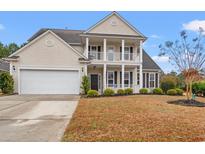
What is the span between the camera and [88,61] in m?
21.2

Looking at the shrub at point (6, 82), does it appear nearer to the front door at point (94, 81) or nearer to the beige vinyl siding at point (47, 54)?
the beige vinyl siding at point (47, 54)

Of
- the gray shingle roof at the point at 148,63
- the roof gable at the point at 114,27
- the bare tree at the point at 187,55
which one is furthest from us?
the gray shingle roof at the point at 148,63

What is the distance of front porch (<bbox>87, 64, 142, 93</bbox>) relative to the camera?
24.3m

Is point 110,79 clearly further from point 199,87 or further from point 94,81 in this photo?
point 199,87

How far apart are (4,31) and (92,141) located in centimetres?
1785

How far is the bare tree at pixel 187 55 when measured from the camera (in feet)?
53.5

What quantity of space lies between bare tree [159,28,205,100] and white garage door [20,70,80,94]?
330 inches

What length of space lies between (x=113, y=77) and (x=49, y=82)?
715 cm

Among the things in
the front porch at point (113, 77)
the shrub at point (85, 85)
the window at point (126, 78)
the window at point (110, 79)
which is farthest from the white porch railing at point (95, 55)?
the window at point (126, 78)

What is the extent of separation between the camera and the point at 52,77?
20828 millimetres

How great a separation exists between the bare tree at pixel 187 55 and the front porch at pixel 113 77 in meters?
6.48

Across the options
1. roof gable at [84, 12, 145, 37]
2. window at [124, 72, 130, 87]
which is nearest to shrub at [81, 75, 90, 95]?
roof gable at [84, 12, 145, 37]

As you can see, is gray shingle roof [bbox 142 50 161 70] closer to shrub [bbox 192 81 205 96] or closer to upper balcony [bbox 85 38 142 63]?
upper balcony [bbox 85 38 142 63]

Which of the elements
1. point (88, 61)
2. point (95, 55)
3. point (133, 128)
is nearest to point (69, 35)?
point (95, 55)
